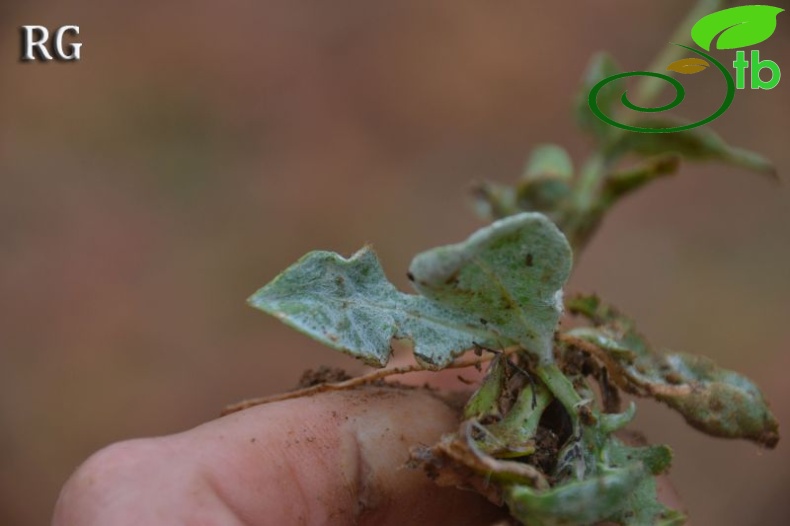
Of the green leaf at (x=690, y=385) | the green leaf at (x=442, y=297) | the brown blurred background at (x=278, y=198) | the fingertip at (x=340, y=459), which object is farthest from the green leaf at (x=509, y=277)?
the brown blurred background at (x=278, y=198)

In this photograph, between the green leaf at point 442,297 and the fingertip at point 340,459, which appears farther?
the fingertip at point 340,459

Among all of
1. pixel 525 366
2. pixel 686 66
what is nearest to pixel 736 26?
pixel 686 66

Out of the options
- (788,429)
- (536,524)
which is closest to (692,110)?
(788,429)

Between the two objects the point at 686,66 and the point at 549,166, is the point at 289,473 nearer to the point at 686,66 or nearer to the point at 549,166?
the point at 549,166

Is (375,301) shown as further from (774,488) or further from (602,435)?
(774,488)

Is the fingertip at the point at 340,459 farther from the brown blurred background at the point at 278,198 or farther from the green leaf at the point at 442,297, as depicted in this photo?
the brown blurred background at the point at 278,198

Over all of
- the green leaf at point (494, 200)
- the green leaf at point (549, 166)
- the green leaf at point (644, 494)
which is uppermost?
the green leaf at point (549, 166)
